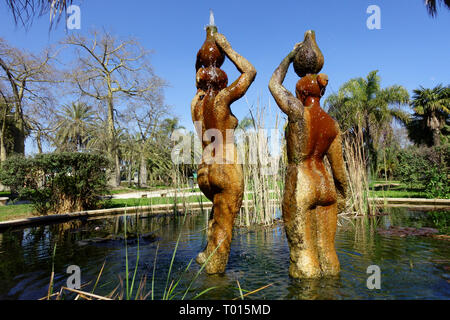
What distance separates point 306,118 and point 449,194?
865cm

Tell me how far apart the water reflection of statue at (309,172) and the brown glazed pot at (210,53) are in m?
0.62

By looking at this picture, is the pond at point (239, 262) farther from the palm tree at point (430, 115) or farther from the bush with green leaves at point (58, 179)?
the palm tree at point (430, 115)

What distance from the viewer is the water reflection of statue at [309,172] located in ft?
8.58

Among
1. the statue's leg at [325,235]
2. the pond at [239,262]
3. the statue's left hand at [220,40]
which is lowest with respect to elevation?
the pond at [239,262]

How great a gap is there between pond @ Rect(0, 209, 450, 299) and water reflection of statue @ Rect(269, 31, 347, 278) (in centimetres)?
23

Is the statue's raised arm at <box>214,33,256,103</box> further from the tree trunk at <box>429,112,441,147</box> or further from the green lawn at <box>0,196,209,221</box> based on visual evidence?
the tree trunk at <box>429,112,441,147</box>

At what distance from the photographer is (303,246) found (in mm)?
2613

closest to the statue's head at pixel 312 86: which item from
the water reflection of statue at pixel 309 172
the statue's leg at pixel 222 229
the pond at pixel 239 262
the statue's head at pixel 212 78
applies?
the water reflection of statue at pixel 309 172

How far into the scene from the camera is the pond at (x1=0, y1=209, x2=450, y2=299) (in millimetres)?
2434

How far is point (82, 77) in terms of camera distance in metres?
20.2

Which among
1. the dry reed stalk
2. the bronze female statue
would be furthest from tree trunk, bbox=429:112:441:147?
the bronze female statue

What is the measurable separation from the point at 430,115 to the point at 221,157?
24.7 metres
